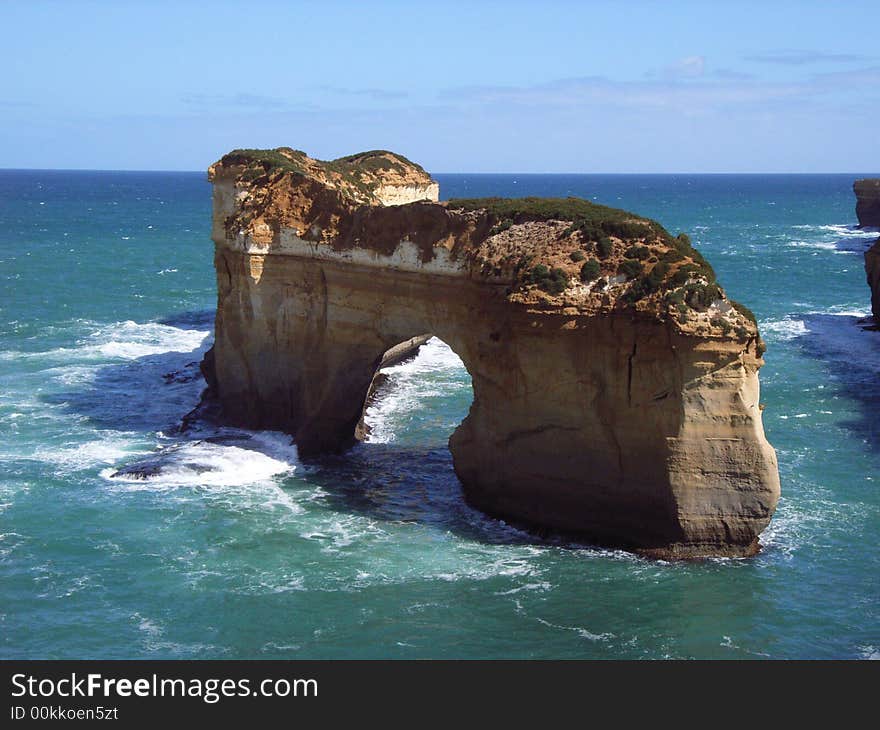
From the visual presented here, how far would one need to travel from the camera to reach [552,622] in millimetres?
24078

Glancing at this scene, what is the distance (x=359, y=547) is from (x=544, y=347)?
691 centimetres

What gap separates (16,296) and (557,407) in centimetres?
4562

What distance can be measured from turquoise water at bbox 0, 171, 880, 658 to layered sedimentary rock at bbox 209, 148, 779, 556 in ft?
4.20

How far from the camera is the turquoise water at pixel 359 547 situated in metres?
23.5

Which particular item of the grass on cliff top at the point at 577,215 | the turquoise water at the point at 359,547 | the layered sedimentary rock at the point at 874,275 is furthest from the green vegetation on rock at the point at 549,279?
the layered sedimentary rock at the point at 874,275

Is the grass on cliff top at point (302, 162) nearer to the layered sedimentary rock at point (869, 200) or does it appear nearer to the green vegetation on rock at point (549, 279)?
the green vegetation on rock at point (549, 279)

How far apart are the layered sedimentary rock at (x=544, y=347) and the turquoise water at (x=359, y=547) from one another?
1.28 m

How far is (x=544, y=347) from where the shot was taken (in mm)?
28719

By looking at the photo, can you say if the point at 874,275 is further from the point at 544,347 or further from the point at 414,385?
the point at 544,347

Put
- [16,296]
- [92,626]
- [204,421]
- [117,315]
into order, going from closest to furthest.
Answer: [92,626] → [204,421] → [117,315] → [16,296]

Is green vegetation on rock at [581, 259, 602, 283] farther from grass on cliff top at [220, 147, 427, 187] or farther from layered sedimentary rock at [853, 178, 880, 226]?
layered sedimentary rock at [853, 178, 880, 226]

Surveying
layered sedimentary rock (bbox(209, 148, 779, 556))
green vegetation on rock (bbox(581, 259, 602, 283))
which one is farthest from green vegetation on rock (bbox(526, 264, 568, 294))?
green vegetation on rock (bbox(581, 259, 602, 283))
